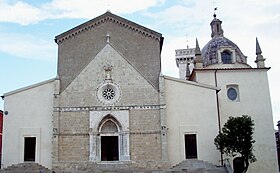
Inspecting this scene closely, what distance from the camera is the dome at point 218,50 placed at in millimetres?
38438

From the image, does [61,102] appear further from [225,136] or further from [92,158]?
[225,136]

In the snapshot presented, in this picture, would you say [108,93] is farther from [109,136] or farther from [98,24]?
[98,24]

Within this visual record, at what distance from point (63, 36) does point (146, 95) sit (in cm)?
874

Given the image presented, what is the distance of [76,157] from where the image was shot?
95.8 feet

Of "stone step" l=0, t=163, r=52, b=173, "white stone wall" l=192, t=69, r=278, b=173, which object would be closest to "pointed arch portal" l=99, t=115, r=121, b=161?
"stone step" l=0, t=163, r=52, b=173

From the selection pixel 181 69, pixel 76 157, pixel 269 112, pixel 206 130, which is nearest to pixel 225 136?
pixel 206 130

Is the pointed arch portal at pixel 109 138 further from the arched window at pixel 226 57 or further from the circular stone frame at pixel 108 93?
the arched window at pixel 226 57

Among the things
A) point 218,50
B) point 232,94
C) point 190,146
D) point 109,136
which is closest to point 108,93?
point 109,136

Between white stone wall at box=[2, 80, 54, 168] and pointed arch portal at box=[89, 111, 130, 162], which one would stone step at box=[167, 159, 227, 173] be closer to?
pointed arch portal at box=[89, 111, 130, 162]

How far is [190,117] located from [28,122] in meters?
12.9

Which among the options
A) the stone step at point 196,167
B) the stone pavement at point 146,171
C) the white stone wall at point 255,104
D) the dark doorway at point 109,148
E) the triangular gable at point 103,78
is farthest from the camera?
the white stone wall at point 255,104

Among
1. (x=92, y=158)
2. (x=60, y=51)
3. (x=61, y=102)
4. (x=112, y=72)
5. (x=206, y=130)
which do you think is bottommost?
(x=92, y=158)

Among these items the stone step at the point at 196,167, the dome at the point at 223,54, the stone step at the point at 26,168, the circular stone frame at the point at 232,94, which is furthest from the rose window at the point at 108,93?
the dome at the point at 223,54

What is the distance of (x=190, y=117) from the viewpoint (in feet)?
99.8
